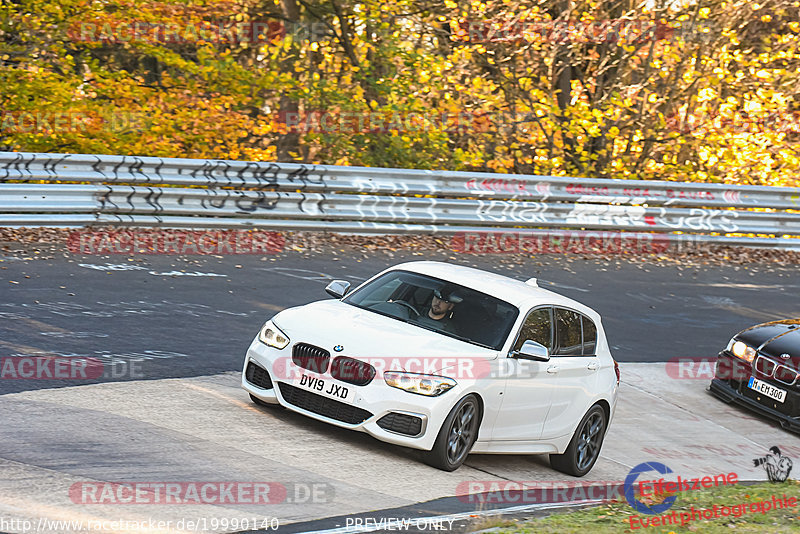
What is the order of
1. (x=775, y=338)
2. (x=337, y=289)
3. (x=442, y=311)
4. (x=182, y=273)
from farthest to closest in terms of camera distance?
(x=182, y=273) < (x=775, y=338) < (x=337, y=289) < (x=442, y=311)

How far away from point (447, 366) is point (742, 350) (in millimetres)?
5545

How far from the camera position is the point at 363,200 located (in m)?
18.3

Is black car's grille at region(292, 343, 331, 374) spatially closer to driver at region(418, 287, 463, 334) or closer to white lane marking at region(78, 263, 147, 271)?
driver at region(418, 287, 463, 334)

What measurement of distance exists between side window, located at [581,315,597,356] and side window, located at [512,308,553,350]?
51 centimetres

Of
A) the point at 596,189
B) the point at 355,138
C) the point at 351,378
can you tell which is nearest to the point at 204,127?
the point at 355,138

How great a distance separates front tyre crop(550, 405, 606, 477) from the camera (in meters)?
8.98

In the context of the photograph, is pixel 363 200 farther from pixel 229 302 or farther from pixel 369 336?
pixel 369 336

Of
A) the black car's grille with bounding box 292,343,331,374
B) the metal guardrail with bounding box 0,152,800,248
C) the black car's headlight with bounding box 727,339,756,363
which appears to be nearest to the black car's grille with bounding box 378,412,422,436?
the black car's grille with bounding box 292,343,331,374

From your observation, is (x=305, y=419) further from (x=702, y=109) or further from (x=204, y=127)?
(x=702, y=109)

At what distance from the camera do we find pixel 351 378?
25.5 feet

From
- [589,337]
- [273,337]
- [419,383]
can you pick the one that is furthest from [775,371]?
[273,337]

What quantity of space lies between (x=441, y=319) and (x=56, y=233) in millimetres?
8771

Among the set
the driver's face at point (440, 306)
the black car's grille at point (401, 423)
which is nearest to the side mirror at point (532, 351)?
the driver's face at point (440, 306)

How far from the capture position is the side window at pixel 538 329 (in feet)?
28.0
